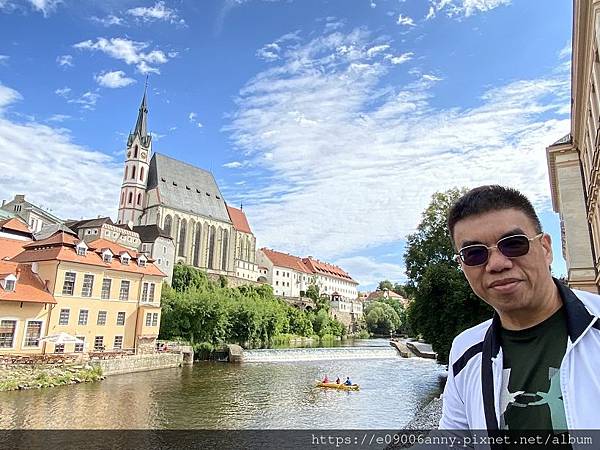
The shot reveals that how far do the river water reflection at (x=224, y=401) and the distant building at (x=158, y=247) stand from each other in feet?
122

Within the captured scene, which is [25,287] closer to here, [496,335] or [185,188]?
[496,335]

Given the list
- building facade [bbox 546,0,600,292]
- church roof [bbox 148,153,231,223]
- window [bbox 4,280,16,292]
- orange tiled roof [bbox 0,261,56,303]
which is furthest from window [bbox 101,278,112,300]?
church roof [bbox 148,153,231,223]

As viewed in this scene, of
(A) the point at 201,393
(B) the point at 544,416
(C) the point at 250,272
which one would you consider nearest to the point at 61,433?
(A) the point at 201,393

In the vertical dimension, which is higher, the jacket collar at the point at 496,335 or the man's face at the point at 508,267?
the man's face at the point at 508,267

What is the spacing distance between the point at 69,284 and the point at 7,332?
4.38m

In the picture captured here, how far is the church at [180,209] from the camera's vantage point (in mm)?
76688

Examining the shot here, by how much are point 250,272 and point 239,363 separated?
178 ft

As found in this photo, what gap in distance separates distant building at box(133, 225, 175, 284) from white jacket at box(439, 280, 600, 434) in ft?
Answer: 214

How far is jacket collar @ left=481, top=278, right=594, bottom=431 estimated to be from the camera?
1550 millimetres

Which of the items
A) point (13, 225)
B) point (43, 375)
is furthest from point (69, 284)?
point (13, 225)

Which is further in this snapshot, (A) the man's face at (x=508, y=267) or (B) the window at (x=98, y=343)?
(B) the window at (x=98, y=343)

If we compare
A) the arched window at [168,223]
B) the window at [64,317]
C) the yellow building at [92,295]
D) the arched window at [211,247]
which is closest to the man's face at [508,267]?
the yellow building at [92,295]

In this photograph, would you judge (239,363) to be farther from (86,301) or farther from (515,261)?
(515,261)

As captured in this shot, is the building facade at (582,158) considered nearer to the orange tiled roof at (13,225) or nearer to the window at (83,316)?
the window at (83,316)
